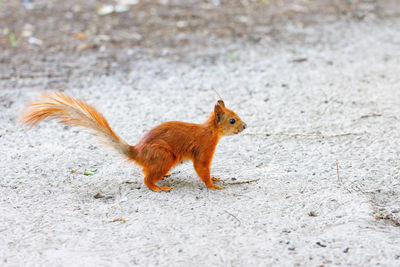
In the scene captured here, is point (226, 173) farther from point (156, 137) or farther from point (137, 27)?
point (137, 27)

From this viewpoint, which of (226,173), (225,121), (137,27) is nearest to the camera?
(225,121)

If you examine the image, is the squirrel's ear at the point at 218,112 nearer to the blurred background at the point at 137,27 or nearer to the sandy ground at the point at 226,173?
the sandy ground at the point at 226,173

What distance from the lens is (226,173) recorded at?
342 centimetres

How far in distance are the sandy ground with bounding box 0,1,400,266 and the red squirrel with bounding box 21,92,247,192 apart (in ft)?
0.64

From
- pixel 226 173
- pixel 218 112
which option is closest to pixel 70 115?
pixel 218 112

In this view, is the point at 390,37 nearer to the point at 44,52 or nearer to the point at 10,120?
the point at 44,52

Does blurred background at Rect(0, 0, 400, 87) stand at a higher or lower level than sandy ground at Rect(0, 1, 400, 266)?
higher

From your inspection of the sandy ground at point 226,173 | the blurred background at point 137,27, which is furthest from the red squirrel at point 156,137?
the blurred background at point 137,27

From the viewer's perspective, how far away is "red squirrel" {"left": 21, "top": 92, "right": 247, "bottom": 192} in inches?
118

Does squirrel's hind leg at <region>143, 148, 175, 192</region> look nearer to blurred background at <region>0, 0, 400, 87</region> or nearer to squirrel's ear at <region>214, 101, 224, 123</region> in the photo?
squirrel's ear at <region>214, 101, 224, 123</region>

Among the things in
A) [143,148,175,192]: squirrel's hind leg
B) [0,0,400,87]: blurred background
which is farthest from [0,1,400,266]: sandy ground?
[0,0,400,87]: blurred background

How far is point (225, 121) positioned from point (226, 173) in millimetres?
470

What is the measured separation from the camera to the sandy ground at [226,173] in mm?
2535

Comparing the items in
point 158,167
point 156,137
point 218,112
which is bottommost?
point 158,167
